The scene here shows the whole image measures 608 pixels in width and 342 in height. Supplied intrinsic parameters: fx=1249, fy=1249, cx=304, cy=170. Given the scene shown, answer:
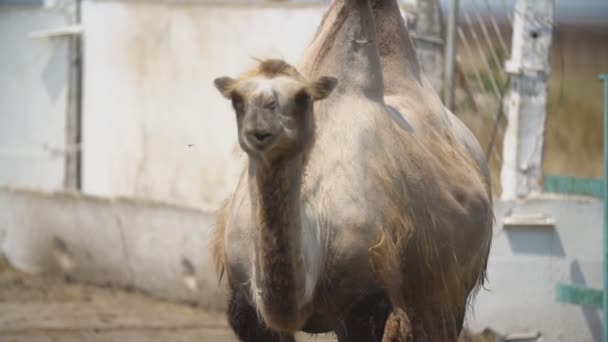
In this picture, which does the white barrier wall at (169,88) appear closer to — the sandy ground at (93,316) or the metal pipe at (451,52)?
the sandy ground at (93,316)

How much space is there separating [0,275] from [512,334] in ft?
15.8

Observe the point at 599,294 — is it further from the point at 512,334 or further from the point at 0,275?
the point at 0,275

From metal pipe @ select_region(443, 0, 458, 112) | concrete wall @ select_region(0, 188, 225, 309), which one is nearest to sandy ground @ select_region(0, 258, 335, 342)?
concrete wall @ select_region(0, 188, 225, 309)

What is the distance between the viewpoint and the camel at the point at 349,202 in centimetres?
441

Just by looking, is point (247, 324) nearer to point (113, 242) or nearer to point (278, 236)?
point (278, 236)

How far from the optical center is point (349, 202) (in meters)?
4.89

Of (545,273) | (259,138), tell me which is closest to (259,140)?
(259,138)

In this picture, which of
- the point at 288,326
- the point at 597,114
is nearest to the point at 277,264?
the point at 288,326

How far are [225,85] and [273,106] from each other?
0.31 metres

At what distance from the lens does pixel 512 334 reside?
791cm

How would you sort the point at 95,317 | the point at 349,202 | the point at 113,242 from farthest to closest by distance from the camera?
the point at 113,242
the point at 95,317
the point at 349,202

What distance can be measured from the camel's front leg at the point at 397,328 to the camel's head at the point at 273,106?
0.92m

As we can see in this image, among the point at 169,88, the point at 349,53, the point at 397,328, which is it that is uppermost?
the point at 349,53

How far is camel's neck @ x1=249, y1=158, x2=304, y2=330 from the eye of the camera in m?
4.39
